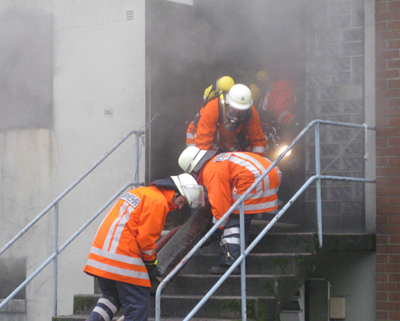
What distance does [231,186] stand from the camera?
5.27 metres

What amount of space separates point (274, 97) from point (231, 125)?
3.83ft

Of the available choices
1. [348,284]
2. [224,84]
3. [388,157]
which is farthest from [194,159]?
[348,284]

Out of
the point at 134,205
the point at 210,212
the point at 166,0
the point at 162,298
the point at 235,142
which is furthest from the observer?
the point at 166,0

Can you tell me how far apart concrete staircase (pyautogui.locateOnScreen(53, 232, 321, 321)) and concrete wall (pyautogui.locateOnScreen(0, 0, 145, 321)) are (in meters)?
2.20

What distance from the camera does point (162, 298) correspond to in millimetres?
5078

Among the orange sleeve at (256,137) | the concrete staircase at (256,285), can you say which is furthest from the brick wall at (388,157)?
the orange sleeve at (256,137)

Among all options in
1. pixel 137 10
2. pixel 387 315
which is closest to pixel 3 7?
pixel 137 10

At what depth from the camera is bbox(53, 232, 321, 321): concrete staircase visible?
487cm

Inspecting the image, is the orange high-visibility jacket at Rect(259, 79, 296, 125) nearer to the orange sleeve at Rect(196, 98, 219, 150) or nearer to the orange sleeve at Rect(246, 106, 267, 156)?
the orange sleeve at Rect(246, 106, 267, 156)

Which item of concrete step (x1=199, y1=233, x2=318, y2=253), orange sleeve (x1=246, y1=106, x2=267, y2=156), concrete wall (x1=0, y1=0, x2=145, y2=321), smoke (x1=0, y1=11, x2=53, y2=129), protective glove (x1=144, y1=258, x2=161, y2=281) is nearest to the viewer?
protective glove (x1=144, y1=258, x2=161, y2=281)

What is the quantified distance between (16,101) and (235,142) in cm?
335

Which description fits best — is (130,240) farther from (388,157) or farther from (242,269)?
(388,157)

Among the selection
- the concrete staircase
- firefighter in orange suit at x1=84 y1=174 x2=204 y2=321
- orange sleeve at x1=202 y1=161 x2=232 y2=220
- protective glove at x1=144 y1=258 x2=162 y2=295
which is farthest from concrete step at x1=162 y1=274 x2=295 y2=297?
firefighter in orange suit at x1=84 y1=174 x2=204 y2=321

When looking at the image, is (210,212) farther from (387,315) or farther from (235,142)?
(387,315)
